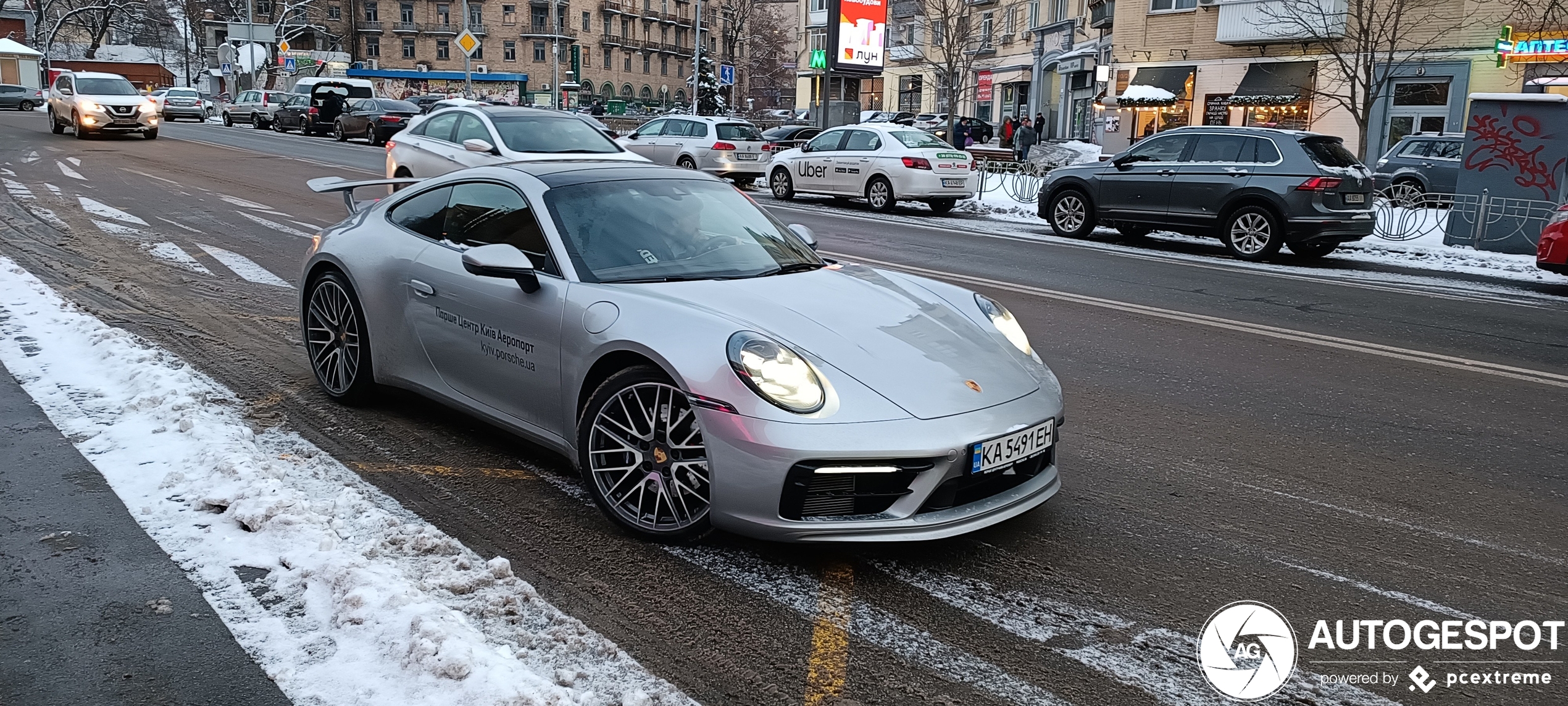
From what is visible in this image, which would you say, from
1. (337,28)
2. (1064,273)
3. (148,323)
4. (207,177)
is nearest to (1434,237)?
(1064,273)

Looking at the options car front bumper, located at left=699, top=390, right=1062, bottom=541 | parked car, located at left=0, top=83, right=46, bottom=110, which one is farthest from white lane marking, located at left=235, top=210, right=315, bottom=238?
parked car, located at left=0, top=83, right=46, bottom=110

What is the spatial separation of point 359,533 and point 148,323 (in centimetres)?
446

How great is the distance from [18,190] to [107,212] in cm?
334

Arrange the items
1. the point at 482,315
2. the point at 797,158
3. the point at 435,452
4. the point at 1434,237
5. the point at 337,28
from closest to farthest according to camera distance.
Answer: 1. the point at 482,315
2. the point at 435,452
3. the point at 1434,237
4. the point at 797,158
5. the point at 337,28

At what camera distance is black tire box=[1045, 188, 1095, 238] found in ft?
52.2

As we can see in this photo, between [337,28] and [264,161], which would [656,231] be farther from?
[337,28]

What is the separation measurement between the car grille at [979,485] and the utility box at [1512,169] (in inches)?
542

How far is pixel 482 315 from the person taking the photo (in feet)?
15.2

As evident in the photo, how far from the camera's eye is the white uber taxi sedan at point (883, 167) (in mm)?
19328

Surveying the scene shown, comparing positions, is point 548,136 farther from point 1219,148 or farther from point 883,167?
point 1219,148

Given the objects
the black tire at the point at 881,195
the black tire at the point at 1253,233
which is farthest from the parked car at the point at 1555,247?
the black tire at the point at 881,195

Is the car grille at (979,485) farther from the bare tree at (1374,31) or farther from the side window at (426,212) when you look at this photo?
the bare tree at (1374,31)

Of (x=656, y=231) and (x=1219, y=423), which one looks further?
(x=1219, y=423)

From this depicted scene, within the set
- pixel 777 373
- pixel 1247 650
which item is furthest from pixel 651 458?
pixel 1247 650
